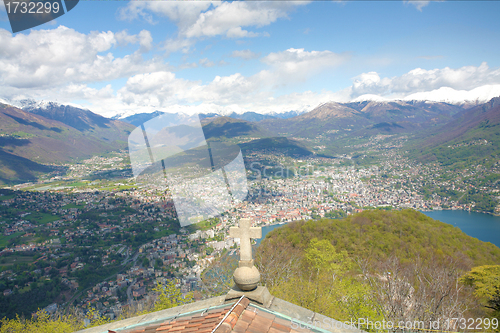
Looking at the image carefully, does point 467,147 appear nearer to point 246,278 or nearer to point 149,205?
point 149,205

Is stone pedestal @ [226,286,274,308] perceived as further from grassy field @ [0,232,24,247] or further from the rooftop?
grassy field @ [0,232,24,247]

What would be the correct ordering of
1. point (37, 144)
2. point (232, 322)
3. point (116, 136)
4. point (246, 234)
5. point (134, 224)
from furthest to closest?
point (116, 136), point (37, 144), point (134, 224), point (246, 234), point (232, 322)

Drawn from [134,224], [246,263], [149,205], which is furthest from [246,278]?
[149,205]

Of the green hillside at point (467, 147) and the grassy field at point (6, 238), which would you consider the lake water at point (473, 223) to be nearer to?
the grassy field at point (6, 238)

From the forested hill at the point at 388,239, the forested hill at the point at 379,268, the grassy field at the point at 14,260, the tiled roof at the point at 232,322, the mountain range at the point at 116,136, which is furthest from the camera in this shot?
the mountain range at the point at 116,136

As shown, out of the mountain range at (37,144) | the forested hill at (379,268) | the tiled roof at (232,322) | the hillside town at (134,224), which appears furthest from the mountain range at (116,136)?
the hillside town at (134,224)

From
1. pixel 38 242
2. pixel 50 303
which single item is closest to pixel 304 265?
pixel 50 303
